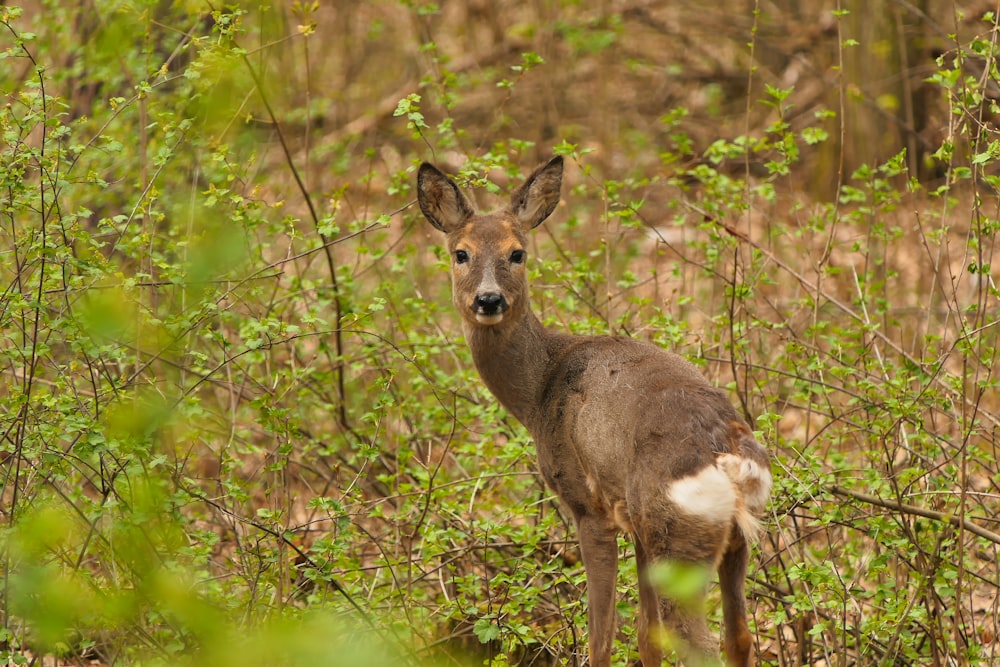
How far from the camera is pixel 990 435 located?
566 cm

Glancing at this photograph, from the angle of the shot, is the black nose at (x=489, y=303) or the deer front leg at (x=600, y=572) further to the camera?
the black nose at (x=489, y=303)

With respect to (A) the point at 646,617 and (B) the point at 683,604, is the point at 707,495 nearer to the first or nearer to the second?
(B) the point at 683,604

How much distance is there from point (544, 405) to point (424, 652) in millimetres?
1301

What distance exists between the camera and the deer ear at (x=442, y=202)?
6.19 metres

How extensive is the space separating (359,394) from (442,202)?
2152 mm

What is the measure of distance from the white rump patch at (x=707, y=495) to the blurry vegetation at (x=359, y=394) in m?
0.68

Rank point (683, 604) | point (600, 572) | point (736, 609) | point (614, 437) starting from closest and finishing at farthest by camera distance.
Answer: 1. point (683, 604)
2. point (736, 609)
3. point (614, 437)
4. point (600, 572)

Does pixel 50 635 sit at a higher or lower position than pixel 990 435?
higher

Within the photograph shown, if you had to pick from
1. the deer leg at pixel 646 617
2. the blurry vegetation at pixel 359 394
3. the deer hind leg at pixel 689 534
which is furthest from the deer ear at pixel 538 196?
the deer hind leg at pixel 689 534

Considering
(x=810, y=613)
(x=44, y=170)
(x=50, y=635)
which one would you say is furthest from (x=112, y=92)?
(x=50, y=635)

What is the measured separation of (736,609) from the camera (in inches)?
180

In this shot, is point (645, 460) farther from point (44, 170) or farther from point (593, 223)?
point (593, 223)

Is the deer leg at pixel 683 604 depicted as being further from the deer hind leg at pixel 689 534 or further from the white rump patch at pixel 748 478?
the white rump patch at pixel 748 478

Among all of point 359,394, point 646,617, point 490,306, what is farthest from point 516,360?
point 359,394
